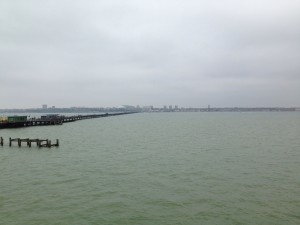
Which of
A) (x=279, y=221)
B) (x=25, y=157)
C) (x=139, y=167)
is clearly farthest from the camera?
(x=25, y=157)

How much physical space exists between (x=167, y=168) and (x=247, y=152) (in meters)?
14.6

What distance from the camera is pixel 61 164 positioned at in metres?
29.3

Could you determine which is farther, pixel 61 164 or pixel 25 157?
pixel 25 157

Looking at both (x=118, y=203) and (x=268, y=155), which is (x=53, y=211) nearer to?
(x=118, y=203)

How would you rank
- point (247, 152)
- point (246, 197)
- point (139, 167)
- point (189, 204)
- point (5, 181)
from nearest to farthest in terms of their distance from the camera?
point (189, 204) < point (246, 197) < point (5, 181) < point (139, 167) < point (247, 152)

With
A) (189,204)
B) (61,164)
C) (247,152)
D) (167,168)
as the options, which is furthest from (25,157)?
(247,152)

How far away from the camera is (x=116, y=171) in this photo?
85.4ft

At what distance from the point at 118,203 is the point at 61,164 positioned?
1340cm

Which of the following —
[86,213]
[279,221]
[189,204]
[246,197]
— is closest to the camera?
[279,221]

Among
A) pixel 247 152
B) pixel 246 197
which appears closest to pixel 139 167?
pixel 246 197

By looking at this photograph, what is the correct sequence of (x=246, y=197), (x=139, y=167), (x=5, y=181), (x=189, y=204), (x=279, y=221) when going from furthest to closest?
(x=139, y=167)
(x=5, y=181)
(x=246, y=197)
(x=189, y=204)
(x=279, y=221)

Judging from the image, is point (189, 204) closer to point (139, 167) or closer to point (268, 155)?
point (139, 167)

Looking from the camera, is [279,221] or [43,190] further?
[43,190]

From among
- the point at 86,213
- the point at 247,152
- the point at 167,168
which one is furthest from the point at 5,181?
the point at 247,152
